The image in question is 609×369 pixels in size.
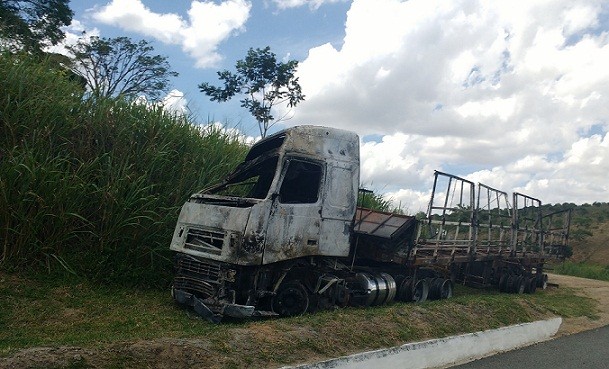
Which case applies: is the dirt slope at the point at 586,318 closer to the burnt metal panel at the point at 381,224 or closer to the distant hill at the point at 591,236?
the burnt metal panel at the point at 381,224

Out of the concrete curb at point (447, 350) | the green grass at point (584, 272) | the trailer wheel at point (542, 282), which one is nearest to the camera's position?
the concrete curb at point (447, 350)

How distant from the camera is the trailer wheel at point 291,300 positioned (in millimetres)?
7931

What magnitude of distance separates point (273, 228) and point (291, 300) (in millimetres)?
1254

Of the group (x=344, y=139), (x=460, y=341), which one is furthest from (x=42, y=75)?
(x=460, y=341)

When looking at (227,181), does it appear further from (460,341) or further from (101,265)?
(460,341)

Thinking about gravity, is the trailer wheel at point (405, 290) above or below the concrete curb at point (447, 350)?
above

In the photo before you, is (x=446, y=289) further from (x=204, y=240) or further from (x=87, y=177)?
(x=87, y=177)

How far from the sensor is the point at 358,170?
8883 mm

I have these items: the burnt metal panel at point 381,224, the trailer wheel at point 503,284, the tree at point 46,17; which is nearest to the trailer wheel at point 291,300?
the burnt metal panel at point 381,224

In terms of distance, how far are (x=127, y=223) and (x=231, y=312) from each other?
3041 millimetres

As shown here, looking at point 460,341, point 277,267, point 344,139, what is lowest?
point 460,341

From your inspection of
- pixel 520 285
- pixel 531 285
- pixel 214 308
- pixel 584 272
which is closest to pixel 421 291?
pixel 520 285

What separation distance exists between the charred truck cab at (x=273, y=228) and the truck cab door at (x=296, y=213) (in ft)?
0.05

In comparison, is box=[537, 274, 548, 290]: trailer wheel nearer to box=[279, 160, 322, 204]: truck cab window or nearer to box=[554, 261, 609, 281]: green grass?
box=[554, 261, 609, 281]: green grass
